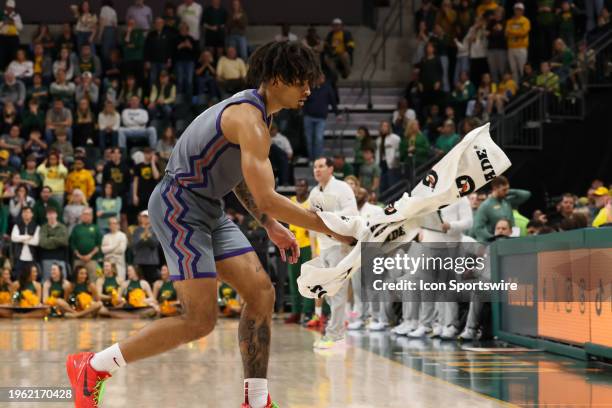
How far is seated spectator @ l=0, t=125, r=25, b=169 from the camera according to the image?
19562 millimetres

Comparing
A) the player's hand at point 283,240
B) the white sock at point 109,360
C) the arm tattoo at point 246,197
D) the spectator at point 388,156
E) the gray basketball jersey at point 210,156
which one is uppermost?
the spectator at point 388,156

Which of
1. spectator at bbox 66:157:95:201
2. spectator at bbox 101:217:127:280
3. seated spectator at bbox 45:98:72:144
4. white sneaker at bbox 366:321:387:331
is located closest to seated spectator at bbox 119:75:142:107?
seated spectator at bbox 45:98:72:144

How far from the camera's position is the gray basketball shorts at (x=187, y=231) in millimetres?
5543

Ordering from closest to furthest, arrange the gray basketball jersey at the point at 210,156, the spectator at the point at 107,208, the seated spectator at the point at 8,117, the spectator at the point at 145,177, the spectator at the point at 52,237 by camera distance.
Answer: the gray basketball jersey at the point at 210,156, the spectator at the point at 52,237, the spectator at the point at 107,208, the spectator at the point at 145,177, the seated spectator at the point at 8,117

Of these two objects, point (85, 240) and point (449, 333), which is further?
point (85, 240)

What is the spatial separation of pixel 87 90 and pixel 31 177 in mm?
2964

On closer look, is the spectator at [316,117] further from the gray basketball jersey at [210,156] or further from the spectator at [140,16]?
the gray basketball jersey at [210,156]

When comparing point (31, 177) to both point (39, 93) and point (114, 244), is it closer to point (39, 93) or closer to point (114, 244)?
point (114, 244)

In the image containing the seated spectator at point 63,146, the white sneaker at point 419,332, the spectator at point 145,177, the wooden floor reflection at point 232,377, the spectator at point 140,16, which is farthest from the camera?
the spectator at point 140,16

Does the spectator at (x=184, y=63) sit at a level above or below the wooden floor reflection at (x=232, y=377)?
above

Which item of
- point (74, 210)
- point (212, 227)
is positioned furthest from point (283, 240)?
point (74, 210)

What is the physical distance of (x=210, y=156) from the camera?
18.2ft

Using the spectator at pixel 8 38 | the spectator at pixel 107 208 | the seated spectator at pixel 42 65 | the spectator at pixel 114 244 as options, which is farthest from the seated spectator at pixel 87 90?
the spectator at pixel 114 244

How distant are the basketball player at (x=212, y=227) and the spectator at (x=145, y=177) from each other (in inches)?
532
